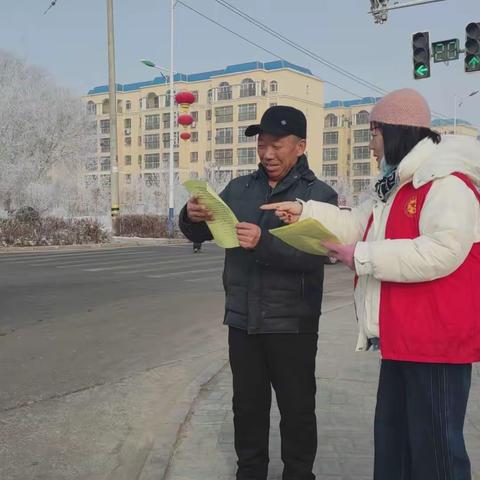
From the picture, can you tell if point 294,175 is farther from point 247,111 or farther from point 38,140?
point 247,111

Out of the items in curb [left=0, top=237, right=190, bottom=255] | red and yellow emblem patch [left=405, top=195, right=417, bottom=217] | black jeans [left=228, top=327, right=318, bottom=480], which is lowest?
curb [left=0, top=237, right=190, bottom=255]

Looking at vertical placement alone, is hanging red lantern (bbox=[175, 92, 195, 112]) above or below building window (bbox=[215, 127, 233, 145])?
below

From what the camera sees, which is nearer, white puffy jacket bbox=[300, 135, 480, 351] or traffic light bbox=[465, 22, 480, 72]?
white puffy jacket bbox=[300, 135, 480, 351]

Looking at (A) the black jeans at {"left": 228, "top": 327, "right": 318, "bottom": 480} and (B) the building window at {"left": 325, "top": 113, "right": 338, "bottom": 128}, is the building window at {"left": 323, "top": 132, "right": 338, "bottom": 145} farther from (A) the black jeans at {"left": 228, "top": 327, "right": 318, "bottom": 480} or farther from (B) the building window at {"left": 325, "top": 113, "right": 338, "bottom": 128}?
(A) the black jeans at {"left": 228, "top": 327, "right": 318, "bottom": 480}

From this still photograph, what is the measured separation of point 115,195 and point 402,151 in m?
23.8

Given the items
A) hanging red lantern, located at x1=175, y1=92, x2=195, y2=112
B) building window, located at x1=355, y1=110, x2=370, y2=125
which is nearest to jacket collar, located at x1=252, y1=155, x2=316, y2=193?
hanging red lantern, located at x1=175, y1=92, x2=195, y2=112

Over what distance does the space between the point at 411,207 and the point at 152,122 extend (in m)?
91.5

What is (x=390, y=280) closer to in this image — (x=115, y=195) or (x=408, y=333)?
(x=408, y=333)

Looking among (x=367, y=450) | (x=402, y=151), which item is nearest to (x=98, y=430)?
(x=367, y=450)

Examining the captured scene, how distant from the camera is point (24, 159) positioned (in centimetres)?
2930

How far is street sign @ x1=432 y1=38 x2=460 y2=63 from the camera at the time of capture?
14227mm

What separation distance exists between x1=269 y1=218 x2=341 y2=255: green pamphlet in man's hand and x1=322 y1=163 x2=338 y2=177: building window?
9649 cm

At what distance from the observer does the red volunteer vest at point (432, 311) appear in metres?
2.00

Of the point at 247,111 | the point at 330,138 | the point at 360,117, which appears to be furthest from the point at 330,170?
the point at 247,111
